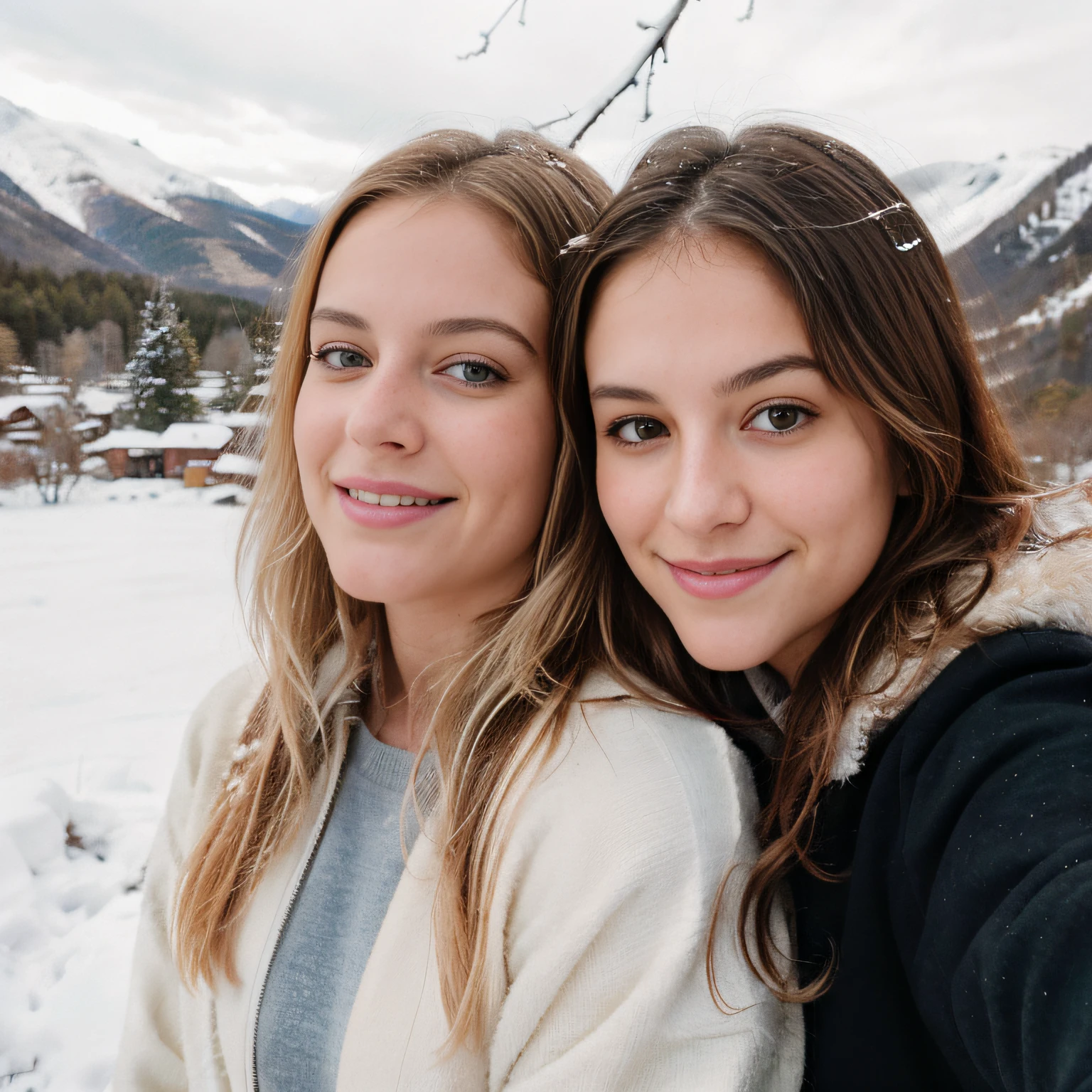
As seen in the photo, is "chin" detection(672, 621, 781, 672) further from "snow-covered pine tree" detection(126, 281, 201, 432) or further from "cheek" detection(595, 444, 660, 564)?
"snow-covered pine tree" detection(126, 281, 201, 432)

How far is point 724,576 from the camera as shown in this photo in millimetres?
1012

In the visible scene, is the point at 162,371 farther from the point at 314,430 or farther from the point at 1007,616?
the point at 1007,616

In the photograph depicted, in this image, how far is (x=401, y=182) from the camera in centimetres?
117

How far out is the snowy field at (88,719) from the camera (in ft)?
7.28

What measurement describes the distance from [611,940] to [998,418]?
0.85 m

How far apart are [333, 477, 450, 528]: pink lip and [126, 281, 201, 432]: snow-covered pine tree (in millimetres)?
2148

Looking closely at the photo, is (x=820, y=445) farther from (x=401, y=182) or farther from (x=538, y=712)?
(x=401, y=182)

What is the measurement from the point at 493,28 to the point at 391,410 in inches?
40.2

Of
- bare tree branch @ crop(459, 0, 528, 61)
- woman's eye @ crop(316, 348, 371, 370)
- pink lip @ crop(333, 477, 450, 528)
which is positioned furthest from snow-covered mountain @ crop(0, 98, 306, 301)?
pink lip @ crop(333, 477, 450, 528)

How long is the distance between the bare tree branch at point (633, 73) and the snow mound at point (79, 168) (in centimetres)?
202

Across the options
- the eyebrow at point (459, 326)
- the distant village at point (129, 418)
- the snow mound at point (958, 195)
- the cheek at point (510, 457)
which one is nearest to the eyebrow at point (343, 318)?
the eyebrow at point (459, 326)

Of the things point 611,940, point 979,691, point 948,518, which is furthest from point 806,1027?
point 948,518

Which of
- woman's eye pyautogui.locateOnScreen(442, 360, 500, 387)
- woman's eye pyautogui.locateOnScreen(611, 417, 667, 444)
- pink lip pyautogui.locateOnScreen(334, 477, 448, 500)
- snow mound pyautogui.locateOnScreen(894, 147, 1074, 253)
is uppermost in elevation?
snow mound pyautogui.locateOnScreen(894, 147, 1074, 253)

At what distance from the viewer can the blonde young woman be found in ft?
2.91
